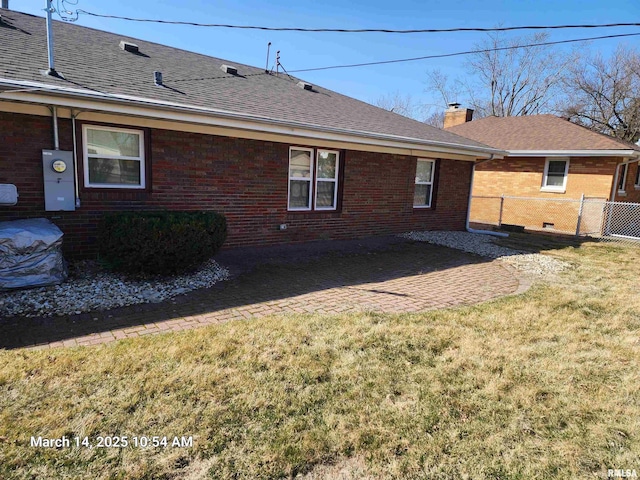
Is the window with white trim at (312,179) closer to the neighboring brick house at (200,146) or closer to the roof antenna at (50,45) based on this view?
the neighboring brick house at (200,146)

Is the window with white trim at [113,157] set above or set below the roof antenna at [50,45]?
below

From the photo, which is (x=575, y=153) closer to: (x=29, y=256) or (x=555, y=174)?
(x=555, y=174)

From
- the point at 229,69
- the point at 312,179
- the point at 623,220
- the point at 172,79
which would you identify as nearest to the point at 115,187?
the point at 172,79

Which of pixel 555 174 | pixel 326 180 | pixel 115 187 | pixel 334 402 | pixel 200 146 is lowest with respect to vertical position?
pixel 334 402

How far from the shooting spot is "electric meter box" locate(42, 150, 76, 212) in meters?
5.93

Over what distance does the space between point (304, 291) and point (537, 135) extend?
607 inches

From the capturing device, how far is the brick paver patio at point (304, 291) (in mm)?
4141

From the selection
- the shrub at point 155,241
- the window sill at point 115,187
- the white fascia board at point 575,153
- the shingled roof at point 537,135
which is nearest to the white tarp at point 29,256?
the shrub at point 155,241

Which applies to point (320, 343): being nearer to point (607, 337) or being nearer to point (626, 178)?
point (607, 337)

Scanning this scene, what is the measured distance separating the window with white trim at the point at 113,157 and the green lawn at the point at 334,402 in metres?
3.96

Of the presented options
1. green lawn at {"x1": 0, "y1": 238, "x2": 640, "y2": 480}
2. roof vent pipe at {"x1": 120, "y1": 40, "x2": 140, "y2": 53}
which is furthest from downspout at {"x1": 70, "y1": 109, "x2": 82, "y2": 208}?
roof vent pipe at {"x1": 120, "y1": 40, "x2": 140, "y2": 53}

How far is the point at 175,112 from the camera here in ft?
20.7

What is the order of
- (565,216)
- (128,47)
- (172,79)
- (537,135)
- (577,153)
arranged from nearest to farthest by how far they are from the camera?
(172,79), (128,47), (577,153), (565,216), (537,135)

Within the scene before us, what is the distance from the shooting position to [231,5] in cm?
995
